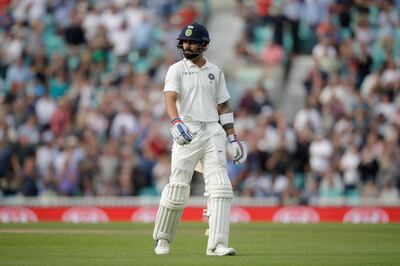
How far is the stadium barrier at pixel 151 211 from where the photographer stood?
57.8 feet

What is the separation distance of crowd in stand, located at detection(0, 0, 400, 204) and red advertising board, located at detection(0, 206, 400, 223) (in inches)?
15.6

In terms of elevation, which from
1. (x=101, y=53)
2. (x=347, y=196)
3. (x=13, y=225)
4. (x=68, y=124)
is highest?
(x=101, y=53)

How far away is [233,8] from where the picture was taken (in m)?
21.8

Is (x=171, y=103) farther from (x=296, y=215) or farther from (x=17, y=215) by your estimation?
(x=17, y=215)

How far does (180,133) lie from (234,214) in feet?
28.1

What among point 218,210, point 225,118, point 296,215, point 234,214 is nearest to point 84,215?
point 234,214

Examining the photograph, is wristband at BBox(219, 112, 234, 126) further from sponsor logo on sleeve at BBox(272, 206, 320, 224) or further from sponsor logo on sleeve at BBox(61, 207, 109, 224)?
sponsor logo on sleeve at BBox(61, 207, 109, 224)

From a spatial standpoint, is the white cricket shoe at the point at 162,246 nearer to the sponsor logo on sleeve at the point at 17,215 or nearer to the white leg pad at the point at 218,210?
the white leg pad at the point at 218,210

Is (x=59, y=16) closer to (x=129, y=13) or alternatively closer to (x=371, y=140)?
(x=129, y=13)

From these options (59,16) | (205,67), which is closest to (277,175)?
(59,16)

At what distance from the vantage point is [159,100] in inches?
786

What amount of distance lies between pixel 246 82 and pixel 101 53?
294 cm

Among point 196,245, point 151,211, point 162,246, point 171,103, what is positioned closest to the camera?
point 171,103

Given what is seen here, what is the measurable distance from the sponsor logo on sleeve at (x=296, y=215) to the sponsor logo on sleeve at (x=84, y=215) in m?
2.83
